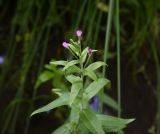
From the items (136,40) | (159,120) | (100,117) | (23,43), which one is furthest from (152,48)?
(100,117)

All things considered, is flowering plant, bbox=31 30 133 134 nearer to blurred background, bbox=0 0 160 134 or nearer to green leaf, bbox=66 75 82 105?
green leaf, bbox=66 75 82 105

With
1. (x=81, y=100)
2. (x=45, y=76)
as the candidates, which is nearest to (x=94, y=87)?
(x=81, y=100)

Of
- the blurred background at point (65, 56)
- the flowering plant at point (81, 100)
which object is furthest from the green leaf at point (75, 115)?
the blurred background at point (65, 56)

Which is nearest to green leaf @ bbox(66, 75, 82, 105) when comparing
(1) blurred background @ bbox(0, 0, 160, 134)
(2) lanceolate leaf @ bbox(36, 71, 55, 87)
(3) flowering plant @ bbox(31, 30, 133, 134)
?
(3) flowering plant @ bbox(31, 30, 133, 134)

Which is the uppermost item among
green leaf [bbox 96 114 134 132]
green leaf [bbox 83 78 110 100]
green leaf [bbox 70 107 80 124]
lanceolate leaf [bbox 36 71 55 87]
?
lanceolate leaf [bbox 36 71 55 87]

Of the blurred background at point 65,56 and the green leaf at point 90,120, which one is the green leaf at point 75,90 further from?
the blurred background at point 65,56
